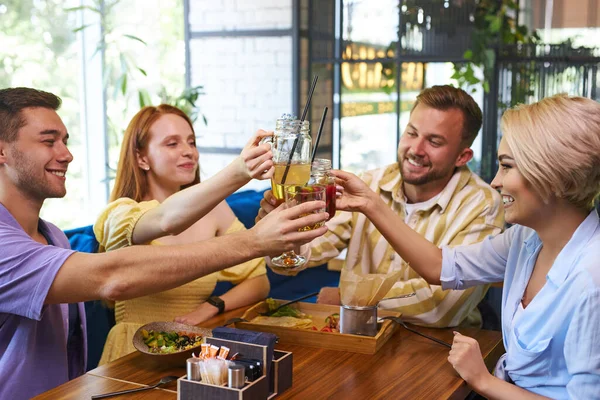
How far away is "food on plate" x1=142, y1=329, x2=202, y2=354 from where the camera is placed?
1909 millimetres

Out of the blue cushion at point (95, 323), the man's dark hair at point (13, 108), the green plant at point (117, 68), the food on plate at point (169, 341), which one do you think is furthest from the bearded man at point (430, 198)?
the green plant at point (117, 68)

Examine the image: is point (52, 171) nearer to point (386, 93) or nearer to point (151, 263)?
point (151, 263)

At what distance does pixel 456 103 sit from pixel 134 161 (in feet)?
4.14

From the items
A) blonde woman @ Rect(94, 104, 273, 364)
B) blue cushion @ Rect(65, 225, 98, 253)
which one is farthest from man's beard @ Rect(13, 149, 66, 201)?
blue cushion @ Rect(65, 225, 98, 253)

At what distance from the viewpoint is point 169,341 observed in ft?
6.40

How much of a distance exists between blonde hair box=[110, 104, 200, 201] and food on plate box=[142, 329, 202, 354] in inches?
35.7

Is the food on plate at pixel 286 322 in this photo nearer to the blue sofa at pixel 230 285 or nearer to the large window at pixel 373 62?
the blue sofa at pixel 230 285

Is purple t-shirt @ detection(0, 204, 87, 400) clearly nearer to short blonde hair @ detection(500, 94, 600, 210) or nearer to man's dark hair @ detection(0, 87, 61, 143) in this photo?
man's dark hair @ detection(0, 87, 61, 143)

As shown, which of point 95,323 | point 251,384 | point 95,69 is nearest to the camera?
point 251,384

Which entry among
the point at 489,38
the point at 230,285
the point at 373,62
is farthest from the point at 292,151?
the point at 373,62

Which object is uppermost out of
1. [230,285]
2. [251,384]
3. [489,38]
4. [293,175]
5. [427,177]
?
[489,38]

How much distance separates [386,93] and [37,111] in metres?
4.06

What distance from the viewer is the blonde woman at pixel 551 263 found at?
168cm

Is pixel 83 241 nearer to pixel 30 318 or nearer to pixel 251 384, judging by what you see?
pixel 30 318
